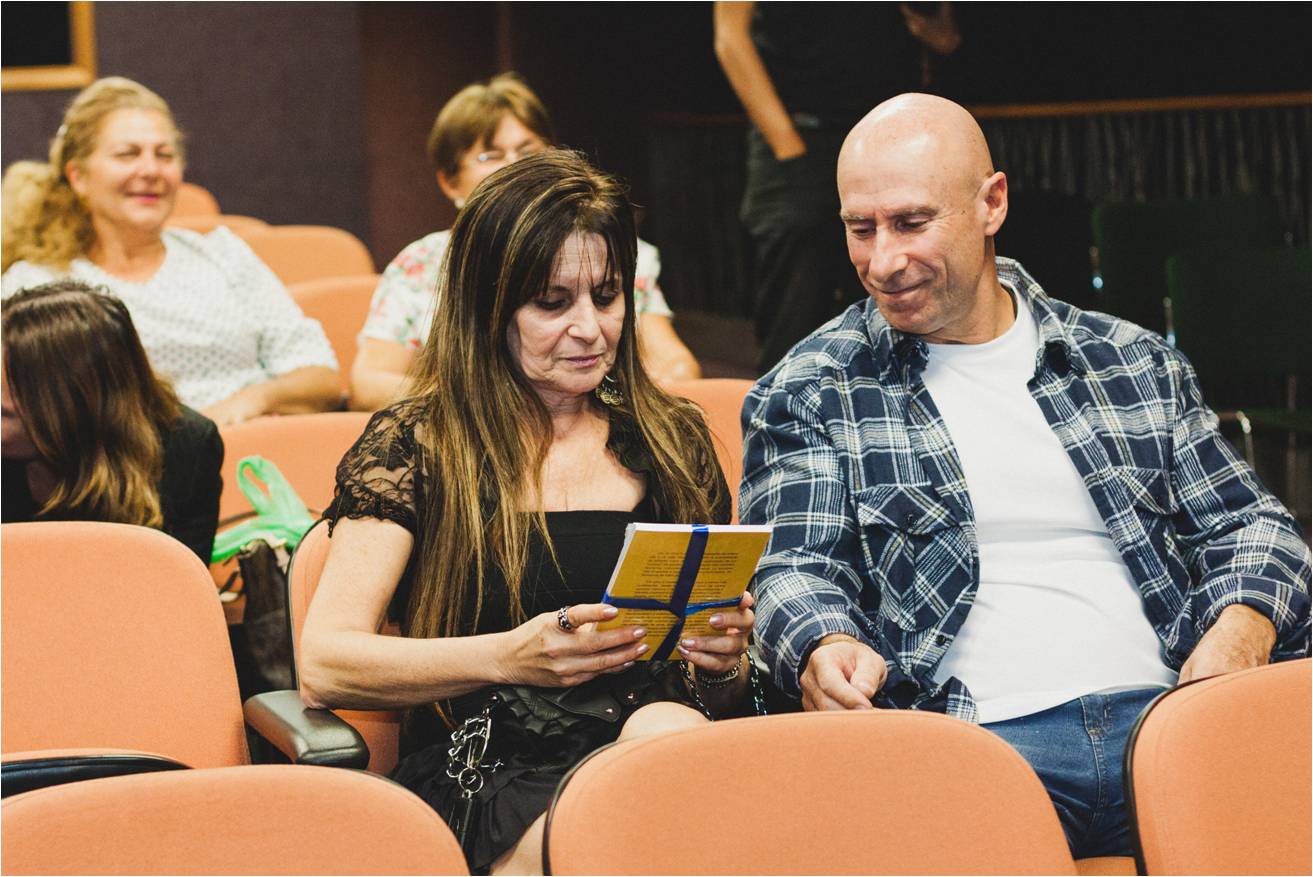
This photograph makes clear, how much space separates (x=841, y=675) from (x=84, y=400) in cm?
142

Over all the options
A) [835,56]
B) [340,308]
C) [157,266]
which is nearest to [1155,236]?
[835,56]

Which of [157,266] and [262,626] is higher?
[157,266]

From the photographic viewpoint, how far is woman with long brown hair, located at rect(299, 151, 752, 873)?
6.09 feet

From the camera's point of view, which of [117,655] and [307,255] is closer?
[117,655]

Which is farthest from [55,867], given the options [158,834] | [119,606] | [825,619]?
[825,619]

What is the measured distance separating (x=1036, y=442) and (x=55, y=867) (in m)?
1.44

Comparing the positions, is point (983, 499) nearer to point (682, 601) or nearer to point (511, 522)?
point (682, 601)

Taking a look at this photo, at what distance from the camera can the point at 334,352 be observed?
4.07 m

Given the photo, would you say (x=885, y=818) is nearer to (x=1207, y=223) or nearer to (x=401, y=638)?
(x=401, y=638)

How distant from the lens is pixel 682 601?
5.88ft

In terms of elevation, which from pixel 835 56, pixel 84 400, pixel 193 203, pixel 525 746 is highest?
pixel 835 56

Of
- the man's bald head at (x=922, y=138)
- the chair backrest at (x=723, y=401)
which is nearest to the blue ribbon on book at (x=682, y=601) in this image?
the man's bald head at (x=922, y=138)

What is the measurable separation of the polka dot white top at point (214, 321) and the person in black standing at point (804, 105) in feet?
A: 3.79

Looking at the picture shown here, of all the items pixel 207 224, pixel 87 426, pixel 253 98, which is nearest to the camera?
pixel 87 426
